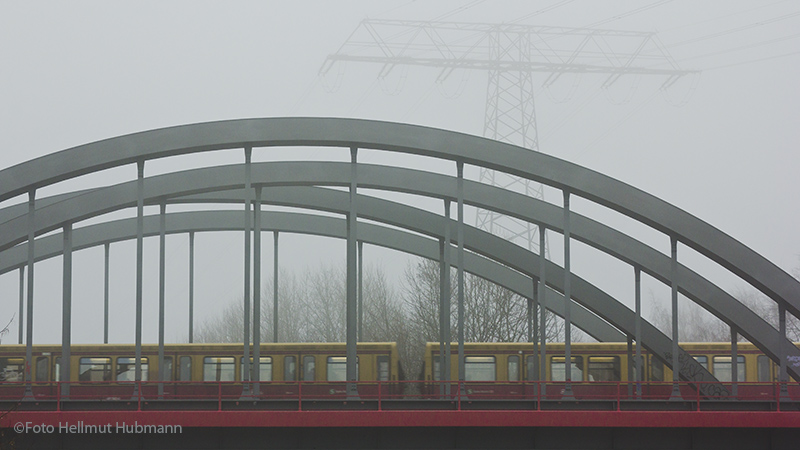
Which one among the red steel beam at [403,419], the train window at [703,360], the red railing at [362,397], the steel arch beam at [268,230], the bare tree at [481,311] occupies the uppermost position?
the steel arch beam at [268,230]

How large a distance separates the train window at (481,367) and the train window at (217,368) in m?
7.66

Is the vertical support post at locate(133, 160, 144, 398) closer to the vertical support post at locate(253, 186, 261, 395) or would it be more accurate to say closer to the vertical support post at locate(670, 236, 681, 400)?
the vertical support post at locate(253, 186, 261, 395)

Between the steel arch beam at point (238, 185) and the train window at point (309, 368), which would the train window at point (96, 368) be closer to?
the steel arch beam at point (238, 185)

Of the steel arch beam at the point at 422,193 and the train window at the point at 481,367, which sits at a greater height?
the steel arch beam at the point at 422,193

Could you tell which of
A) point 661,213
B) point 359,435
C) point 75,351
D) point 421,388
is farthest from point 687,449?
point 75,351

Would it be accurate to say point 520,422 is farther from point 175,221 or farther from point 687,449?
point 175,221

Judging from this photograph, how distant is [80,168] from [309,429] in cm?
896

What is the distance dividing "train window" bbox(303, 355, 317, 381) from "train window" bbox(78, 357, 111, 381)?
6.24 meters

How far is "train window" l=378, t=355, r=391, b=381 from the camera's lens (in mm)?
26375

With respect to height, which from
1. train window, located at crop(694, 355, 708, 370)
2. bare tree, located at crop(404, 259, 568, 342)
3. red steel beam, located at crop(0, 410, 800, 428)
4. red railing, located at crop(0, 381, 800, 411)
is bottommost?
red steel beam, located at crop(0, 410, 800, 428)

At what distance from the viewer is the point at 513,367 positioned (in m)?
27.1

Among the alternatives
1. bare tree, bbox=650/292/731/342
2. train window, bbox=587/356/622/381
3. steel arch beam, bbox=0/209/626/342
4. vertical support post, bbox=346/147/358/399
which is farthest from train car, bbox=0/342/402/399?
bare tree, bbox=650/292/731/342

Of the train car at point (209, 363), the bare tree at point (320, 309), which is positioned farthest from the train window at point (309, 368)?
the bare tree at point (320, 309)

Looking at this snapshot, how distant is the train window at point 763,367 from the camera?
2861 centimetres
